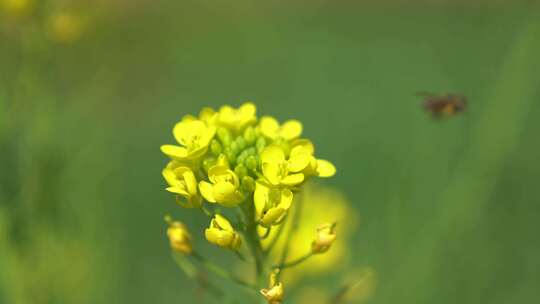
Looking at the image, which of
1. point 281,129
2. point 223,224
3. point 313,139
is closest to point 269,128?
point 281,129

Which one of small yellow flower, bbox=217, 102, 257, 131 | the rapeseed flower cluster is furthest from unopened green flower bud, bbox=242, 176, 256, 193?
small yellow flower, bbox=217, 102, 257, 131

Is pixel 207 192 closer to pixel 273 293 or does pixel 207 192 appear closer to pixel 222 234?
pixel 222 234

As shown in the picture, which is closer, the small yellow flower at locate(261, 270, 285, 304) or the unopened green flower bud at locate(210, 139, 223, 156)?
the small yellow flower at locate(261, 270, 285, 304)

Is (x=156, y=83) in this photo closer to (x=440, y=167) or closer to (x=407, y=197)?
(x=440, y=167)

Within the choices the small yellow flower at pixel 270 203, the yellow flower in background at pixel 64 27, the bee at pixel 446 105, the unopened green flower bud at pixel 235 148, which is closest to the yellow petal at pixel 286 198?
the small yellow flower at pixel 270 203

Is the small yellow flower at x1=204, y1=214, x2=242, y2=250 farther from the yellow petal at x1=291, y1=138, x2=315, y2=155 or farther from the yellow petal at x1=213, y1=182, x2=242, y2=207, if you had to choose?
the yellow petal at x1=291, y1=138, x2=315, y2=155

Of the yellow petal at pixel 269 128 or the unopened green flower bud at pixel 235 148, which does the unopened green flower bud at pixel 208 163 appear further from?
the yellow petal at pixel 269 128

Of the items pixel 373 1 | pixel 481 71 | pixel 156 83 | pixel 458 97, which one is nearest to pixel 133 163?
pixel 156 83

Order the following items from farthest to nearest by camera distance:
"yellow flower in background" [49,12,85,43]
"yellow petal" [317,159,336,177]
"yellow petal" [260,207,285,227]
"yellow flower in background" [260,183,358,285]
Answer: "yellow flower in background" [260,183,358,285] < "yellow flower in background" [49,12,85,43] < "yellow petal" [317,159,336,177] < "yellow petal" [260,207,285,227]
